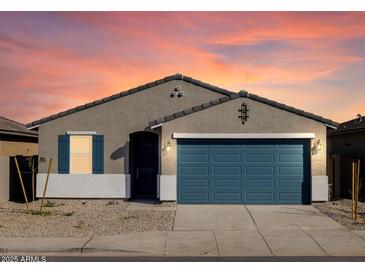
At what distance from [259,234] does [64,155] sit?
8.51m

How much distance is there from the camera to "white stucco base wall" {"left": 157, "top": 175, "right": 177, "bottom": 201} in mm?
16297

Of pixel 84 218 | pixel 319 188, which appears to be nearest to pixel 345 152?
pixel 319 188

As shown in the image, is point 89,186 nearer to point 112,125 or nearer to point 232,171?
point 112,125

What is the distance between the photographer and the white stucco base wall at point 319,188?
16.4m

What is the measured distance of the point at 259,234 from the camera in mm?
11562

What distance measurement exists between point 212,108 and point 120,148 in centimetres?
365

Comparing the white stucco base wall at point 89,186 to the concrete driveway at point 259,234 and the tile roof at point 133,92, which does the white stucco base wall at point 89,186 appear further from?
the concrete driveway at point 259,234

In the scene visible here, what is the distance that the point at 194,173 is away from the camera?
16.5 metres

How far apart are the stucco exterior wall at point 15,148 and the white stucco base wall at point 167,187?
6874 mm

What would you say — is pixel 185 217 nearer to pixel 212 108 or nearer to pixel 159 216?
pixel 159 216

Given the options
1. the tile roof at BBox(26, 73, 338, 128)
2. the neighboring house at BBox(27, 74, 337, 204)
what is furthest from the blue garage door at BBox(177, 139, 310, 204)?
the tile roof at BBox(26, 73, 338, 128)

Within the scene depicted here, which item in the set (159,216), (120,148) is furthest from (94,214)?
(120,148)

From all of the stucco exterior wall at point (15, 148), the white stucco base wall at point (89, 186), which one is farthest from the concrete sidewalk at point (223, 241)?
the stucco exterior wall at point (15, 148)

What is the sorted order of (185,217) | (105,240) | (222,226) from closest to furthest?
(105,240), (222,226), (185,217)
